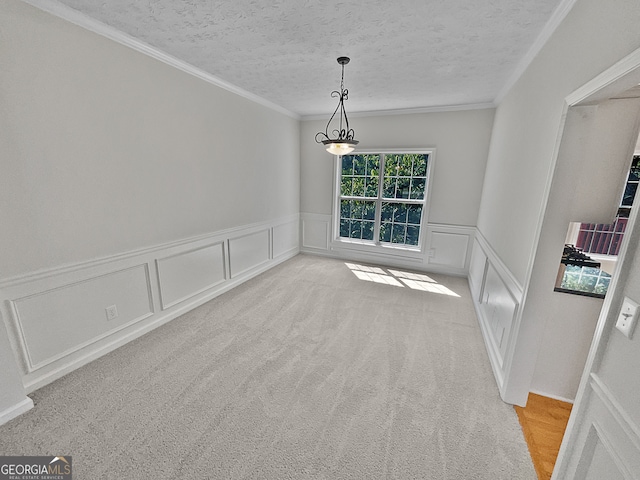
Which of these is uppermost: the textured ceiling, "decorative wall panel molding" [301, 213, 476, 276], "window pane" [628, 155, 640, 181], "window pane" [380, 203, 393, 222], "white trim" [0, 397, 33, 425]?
the textured ceiling

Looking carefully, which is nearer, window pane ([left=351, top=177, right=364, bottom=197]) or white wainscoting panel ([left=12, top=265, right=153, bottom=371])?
white wainscoting panel ([left=12, top=265, right=153, bottom=371])

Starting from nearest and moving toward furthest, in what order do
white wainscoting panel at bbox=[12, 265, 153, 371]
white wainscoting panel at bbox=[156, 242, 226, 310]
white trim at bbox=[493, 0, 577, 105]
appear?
white trim at bbox=[493, 0, 577, 105]
white wainscoting panel at bbox=[12, 265, 153, 371]
white wainscoting panel at bbox=[156, 242, 226, 310]

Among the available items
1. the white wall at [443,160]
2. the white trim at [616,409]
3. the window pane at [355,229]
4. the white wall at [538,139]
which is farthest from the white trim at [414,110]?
the white trim at [616,409]

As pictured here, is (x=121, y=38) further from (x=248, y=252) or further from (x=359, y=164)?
(x=359, y=164)

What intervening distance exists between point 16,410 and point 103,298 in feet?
2.62

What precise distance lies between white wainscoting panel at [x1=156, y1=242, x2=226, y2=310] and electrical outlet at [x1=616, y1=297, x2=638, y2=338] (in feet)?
10.1

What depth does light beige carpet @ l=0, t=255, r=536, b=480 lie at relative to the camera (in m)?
1.42

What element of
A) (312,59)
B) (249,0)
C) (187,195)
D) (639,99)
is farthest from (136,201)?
(639,99)

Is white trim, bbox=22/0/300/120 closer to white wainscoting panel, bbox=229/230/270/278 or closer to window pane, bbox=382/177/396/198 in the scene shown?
white wainscoting panel, bbox=229/230/270/278

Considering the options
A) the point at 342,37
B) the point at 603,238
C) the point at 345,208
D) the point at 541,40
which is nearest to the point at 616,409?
the point at 541,40

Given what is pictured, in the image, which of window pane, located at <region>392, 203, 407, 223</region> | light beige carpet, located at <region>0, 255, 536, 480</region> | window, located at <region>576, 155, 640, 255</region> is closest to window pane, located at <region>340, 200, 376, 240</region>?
window pane, located at <region>392, 203, 407, 223</region>

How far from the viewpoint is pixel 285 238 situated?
15.8 ft

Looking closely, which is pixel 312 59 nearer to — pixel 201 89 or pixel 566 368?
pixel 201 89

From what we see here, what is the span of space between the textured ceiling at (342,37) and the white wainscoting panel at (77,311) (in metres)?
1.94
